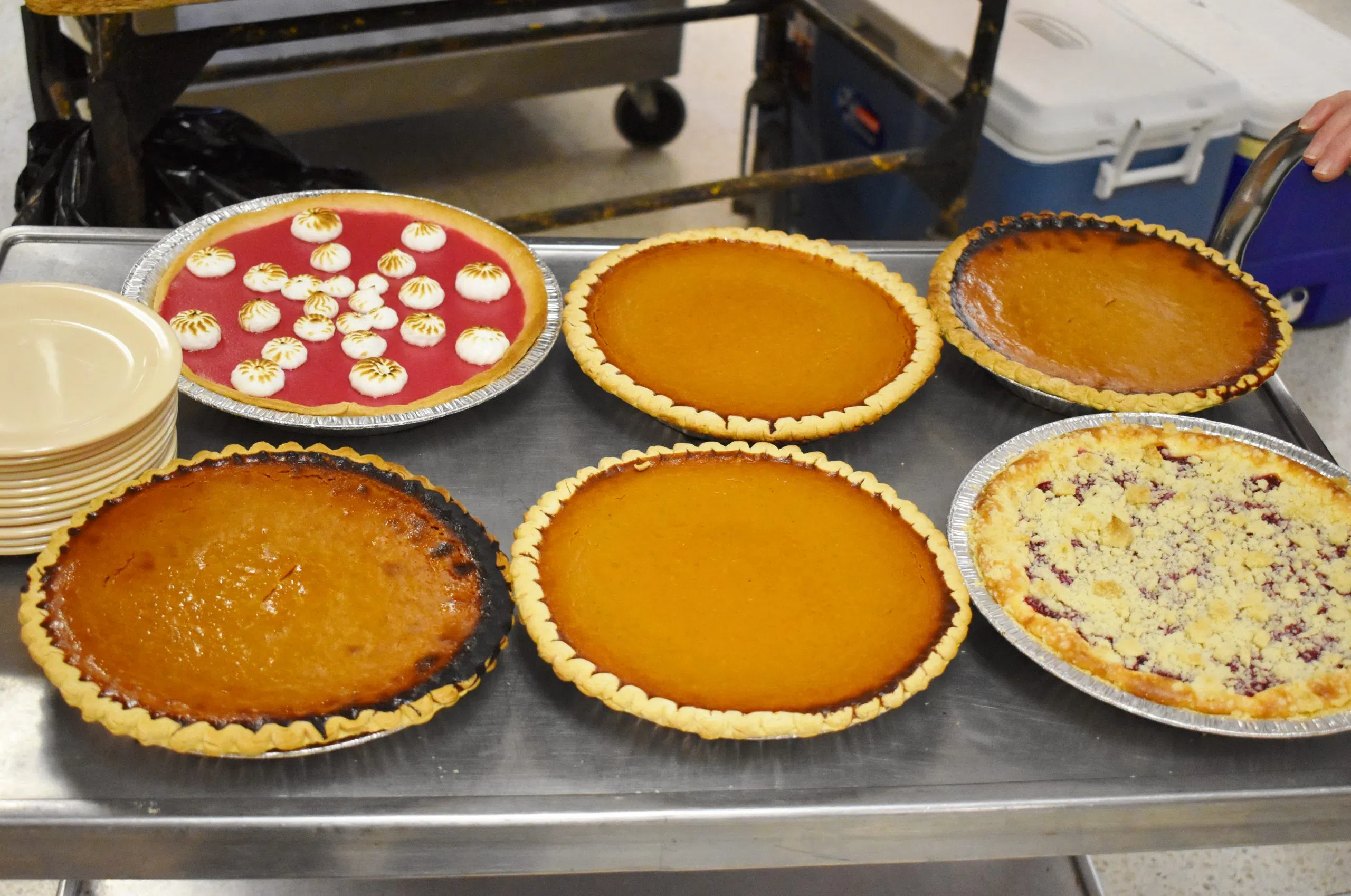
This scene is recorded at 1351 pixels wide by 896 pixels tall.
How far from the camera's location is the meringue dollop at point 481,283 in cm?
176

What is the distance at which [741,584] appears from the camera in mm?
1349

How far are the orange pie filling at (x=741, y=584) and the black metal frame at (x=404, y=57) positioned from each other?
4.05ft

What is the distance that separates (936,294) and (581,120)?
3.46 m

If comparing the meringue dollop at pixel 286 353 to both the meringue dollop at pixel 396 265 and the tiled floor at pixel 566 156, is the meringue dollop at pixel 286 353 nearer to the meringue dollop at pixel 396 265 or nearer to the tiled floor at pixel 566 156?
the meringue dollop at pixel 396 265

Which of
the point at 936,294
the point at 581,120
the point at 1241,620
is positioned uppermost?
the point at 936,294

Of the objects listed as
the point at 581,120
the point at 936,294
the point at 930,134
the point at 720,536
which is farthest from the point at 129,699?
the point at 581,120

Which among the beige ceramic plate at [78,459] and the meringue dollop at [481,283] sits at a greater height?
the beige ceramic plate at [78,459]

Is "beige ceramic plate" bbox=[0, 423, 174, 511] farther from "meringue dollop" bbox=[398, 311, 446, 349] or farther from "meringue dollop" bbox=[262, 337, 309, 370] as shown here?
"meringue dollop" bbox=[398, 311, 446, 349]

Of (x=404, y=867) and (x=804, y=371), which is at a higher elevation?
(x=804, y=371)

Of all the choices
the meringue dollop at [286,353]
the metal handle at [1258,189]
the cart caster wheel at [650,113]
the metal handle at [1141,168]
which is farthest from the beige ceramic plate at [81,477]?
the cart caster wheel at [650,113]

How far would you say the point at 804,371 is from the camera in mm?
1664

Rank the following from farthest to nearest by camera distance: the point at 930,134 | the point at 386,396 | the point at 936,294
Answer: the point at 930,134, the point at 936,294, the point at 386,396

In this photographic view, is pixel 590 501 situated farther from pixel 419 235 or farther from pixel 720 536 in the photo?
pixel 419 235

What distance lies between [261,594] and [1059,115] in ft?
7.73
